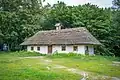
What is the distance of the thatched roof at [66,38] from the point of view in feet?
141

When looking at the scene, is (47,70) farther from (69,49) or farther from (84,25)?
(84,25)

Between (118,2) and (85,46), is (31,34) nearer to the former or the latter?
(85,46)

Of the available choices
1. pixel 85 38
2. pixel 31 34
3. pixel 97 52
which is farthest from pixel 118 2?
pixel 31 34

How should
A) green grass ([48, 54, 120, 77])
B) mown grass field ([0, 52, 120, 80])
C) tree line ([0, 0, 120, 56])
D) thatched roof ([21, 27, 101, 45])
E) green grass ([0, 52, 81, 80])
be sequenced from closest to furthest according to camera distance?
green grass ([0, 52, 81, 80])
mown grass field ([0, 52, 120, 80])
green grass ([48, 54, 120, 77])
thatched roof ([21, 27, 101, 45])
tree line ([0, 0, 120, 56])

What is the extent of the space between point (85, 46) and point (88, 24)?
11382 millimetres

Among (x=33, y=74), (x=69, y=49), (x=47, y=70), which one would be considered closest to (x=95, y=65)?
(x=47, y=70)

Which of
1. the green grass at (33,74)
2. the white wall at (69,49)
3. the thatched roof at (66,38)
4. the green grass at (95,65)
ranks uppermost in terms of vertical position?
the thatched roof at (66,38)

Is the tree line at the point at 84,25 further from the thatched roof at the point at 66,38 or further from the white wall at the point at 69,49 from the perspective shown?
the white wall at the point at 69,49

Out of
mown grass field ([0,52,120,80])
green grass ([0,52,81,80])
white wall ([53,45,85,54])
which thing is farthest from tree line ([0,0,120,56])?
green grass ([0,52,81,80])

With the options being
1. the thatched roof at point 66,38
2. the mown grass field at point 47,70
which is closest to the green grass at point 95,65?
the mown grass field at point 47,70

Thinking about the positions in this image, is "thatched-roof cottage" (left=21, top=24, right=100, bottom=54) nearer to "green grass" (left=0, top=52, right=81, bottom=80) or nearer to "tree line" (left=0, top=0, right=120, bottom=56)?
"tree line" (left=0, top=0, right=120, bottom=56)

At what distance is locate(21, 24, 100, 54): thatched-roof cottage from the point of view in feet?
141

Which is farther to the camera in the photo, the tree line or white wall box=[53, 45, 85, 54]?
the tree line

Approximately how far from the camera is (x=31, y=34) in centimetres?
5616
